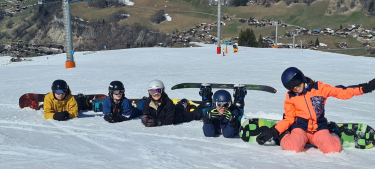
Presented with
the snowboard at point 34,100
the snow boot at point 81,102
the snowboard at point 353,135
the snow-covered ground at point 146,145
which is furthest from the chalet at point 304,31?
the snowboard at point 353,135

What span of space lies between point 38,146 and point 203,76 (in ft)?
33.8

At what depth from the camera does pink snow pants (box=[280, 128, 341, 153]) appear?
4.46 metres

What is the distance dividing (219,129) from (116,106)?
7.00 feet

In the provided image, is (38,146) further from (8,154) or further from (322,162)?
(322,162)

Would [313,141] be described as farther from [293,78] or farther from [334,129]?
[293,78]

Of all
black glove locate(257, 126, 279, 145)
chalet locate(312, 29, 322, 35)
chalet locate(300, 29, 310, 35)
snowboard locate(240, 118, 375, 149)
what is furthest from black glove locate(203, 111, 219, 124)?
chalet locate(300, 29, 310, 35)

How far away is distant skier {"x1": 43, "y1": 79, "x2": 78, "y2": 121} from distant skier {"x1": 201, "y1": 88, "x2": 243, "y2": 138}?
2.81 m

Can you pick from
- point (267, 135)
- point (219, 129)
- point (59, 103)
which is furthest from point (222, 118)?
point (59, 103)

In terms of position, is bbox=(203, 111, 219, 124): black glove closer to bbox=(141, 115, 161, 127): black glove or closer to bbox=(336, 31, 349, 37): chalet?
bbox=(141, 115, 161, 127): black glove

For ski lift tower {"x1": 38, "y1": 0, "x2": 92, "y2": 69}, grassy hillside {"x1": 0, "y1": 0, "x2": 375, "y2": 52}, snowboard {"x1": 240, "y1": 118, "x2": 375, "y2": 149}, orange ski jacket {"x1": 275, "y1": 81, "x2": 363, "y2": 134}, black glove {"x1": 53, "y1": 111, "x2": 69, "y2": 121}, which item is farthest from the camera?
grassy hillside {"x1": 0, "y1": 0, "x2": 375, "y2": 52}

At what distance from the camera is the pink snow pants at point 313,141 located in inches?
176

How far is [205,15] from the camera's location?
97.3m

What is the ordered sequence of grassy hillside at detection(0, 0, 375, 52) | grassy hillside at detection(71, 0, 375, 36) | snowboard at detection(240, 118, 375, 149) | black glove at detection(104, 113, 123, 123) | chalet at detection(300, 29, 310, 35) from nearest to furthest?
snowboard at detection(240, 118, 375, 149), black glove at detection(104, 113, 123, 123), chalet at detection(300, 29, 310, 35), grassy hillside at detection(0, 0, 375, 52), grassy hillside at detection(71, 0, 375, 36)

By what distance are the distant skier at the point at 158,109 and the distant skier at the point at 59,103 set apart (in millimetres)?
1530
